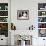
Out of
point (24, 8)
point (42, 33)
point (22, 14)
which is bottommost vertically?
point (42, 33)

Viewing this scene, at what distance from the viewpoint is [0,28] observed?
6414mm

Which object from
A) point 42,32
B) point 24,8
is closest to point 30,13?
point 24,8

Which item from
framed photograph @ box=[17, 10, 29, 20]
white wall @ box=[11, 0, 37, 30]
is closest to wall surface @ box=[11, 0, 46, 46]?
white wall @ box=[11, 0, 37, 30]

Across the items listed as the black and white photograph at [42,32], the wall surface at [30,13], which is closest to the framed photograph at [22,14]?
the wall surface at [30,13]

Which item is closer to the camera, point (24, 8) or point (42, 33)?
point (24, 8)

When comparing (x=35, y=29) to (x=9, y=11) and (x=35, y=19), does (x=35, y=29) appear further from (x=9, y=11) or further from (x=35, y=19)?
(x=9, y=11)

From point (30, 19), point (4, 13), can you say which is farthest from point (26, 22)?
point (4, 13)

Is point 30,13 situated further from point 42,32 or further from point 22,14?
point 42,32

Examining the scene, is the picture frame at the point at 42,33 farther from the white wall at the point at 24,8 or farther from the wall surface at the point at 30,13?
the white wall at the point at 24,8

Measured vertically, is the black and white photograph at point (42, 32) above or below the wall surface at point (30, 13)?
below

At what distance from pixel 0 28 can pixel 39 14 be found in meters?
2.17

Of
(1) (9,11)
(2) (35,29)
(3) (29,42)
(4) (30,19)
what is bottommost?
(3) (29,42)

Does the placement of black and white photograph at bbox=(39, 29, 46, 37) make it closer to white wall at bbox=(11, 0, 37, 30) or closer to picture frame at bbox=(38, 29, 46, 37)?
picture frame at bbox=(38, 29, 46, 37)

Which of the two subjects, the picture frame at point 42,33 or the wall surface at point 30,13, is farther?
the picture frame at point 42,33
